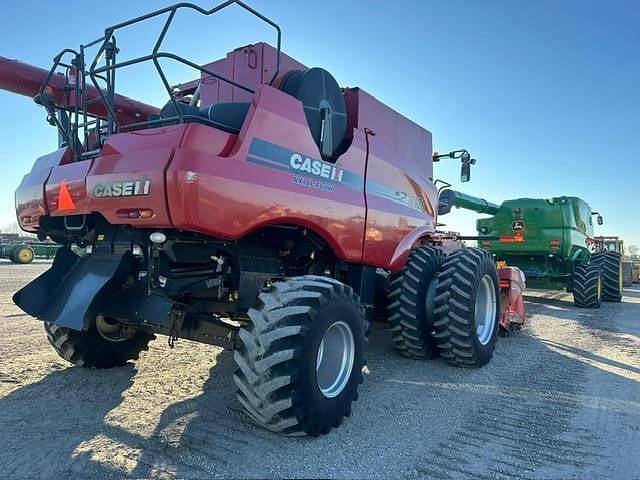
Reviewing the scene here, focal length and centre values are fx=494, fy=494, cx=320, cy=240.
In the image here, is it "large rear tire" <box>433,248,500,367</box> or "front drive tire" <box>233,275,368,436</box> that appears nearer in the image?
"front drive tire" <box>233,275,368,436</box>

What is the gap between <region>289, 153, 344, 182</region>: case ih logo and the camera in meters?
3.61

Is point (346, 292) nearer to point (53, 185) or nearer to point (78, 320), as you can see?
point (78, 320)

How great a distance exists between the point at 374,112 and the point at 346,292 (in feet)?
7.34

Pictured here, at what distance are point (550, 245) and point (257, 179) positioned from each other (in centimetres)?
1096

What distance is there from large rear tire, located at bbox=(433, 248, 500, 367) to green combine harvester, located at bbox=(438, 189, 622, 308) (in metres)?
7.13

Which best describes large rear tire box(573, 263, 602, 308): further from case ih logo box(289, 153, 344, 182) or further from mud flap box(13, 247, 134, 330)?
mud flap box(13, 247, 134, 330)

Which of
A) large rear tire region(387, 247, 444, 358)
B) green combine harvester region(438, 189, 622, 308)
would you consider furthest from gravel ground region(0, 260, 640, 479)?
green combine harvester region(438, 189, 622, 308)

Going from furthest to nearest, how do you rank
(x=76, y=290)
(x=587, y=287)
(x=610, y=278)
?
(x=610, y=278)
(x=587, y=287)
(x=76, y=290)

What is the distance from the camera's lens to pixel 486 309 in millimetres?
5809

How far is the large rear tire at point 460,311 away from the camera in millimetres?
4918

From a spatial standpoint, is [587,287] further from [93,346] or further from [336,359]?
[93,346]

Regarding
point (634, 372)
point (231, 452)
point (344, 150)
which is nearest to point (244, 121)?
point (344, 150)

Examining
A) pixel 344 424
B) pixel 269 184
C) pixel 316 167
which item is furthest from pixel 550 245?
pixel 269 184

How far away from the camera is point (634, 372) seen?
17.3 ft
